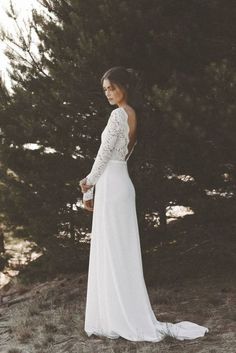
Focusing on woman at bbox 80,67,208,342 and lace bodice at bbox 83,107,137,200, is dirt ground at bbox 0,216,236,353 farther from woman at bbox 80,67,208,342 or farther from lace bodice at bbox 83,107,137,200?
lace bodice at bbox 83,107,137,200

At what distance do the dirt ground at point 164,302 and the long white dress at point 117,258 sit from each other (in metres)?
0.13

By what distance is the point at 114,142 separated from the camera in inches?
172

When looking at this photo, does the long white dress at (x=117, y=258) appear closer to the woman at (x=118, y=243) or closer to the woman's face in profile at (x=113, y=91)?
the woman at (x=118, y=243)

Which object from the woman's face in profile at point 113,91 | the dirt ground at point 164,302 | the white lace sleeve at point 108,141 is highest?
the woman's face in profile at point 113,91

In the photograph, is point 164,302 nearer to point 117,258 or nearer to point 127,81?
point 117,258

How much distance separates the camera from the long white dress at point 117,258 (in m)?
4.38

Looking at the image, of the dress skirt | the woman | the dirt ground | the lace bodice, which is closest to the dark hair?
the woman

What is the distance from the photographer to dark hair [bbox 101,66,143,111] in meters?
4.36

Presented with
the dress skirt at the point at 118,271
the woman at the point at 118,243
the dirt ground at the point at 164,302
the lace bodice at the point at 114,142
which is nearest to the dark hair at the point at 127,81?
the woman at the point at 118,243

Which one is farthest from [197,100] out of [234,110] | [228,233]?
[228,233]

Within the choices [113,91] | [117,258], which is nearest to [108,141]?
[113,91]

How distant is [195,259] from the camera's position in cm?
703

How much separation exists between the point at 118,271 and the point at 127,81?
1611 millimetres

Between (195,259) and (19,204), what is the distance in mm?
2459
